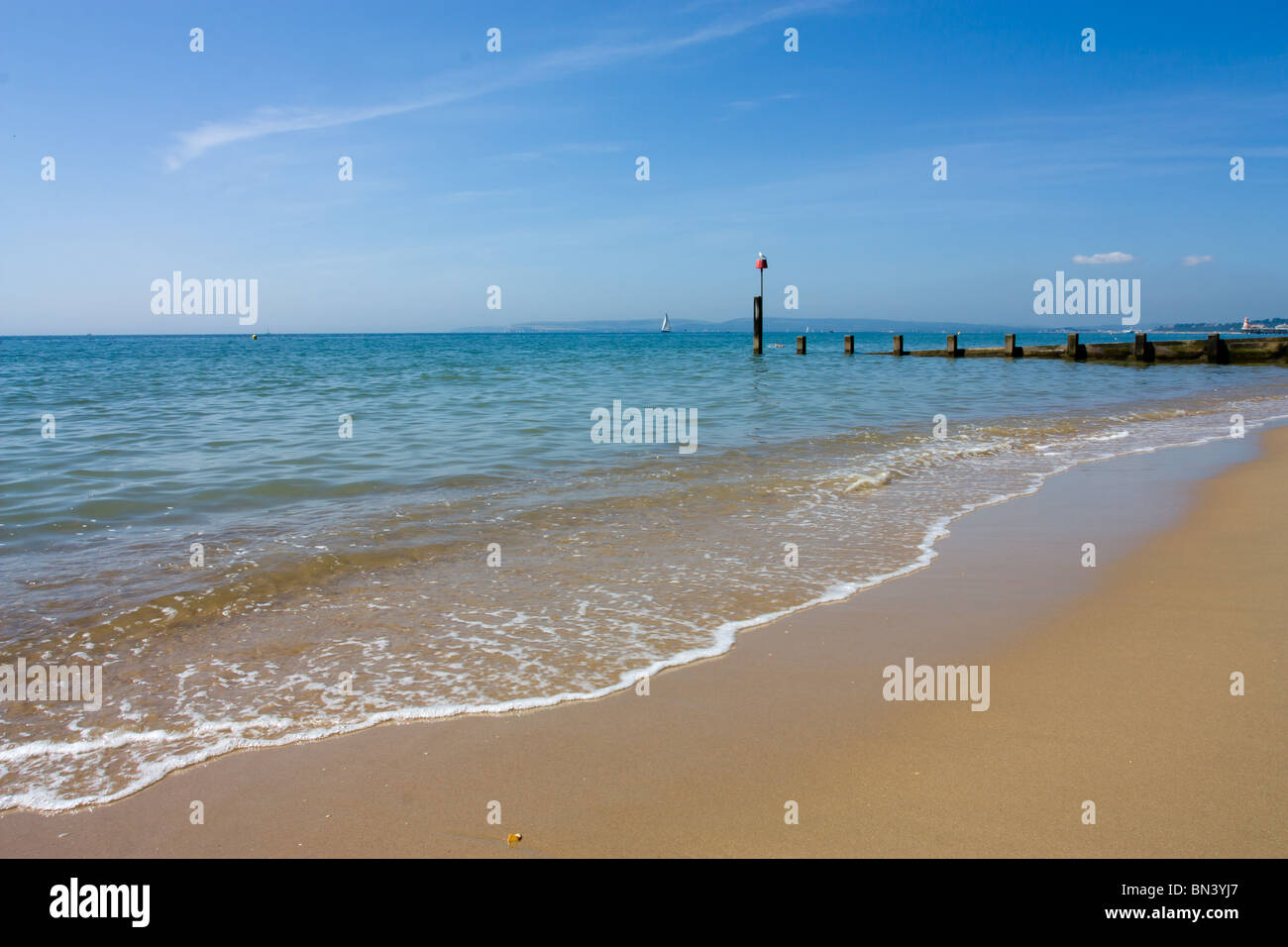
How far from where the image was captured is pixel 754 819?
2.80 m

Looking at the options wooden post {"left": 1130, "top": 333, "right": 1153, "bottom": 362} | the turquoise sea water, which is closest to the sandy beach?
the turquoise sea water

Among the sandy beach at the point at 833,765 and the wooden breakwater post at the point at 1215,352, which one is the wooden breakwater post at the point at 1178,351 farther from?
the sandy beach at the point at 833,765

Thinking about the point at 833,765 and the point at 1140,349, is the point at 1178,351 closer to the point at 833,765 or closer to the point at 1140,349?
the point at 1140,349

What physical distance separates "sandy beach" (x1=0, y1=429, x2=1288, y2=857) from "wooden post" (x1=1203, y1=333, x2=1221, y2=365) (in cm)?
3283

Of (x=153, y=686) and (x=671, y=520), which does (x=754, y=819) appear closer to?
(x=153, y=686)

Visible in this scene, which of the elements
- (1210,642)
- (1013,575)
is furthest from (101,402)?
(1210,642)

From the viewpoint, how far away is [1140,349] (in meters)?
32.7

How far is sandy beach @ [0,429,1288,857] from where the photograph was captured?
270cm

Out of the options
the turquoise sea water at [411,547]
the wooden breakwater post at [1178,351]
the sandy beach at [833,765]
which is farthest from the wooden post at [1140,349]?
the sandy beach at [833,765]

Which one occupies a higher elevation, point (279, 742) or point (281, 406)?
point (281, 406)

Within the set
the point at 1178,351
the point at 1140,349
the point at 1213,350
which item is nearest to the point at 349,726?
the point at 1140,349

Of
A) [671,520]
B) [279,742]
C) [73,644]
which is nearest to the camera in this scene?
[279,742]

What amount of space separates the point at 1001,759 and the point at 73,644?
5.03 m

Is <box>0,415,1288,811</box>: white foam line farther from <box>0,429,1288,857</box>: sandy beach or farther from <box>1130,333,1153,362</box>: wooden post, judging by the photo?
<box>1130,333,1153,362</box>: wooden post
